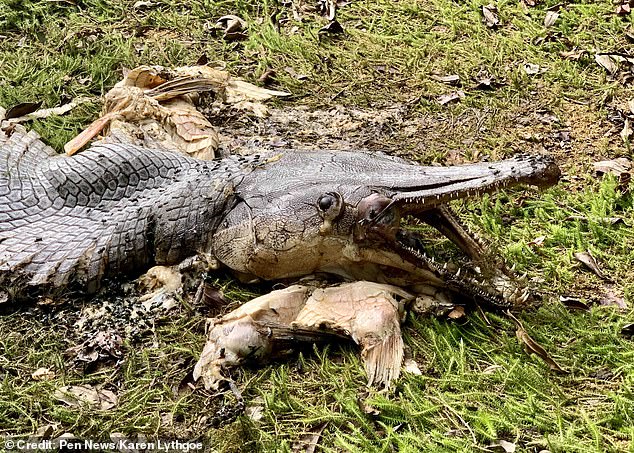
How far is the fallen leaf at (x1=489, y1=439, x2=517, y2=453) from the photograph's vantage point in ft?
9.05

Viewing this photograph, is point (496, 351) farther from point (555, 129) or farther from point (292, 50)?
point (292, 50)

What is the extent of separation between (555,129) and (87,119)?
2807mm

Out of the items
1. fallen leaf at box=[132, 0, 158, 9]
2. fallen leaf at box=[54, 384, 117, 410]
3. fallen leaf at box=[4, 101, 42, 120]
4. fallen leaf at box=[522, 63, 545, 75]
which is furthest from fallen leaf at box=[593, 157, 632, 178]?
fallen leaf at box=[132, 0, 158, 9]

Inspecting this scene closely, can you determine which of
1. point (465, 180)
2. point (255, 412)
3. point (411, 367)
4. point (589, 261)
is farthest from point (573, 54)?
→ point (255, 412)

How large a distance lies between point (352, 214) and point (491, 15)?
2974 millimetres

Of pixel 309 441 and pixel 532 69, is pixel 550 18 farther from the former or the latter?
pixel 309 441

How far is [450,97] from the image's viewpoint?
507cm

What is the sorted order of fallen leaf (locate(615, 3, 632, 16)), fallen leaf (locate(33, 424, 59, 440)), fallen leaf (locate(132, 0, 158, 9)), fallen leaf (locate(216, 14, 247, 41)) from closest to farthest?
fallen leaf (locate(33, 424, 59, 440))
fallen leaf (locate(615, 3, 632, 16))
fallen leaf (locate(216, 14, 247, 41))
fallen leaf (locate(132, 0, 158, 9))

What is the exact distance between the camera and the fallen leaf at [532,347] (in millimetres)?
3090

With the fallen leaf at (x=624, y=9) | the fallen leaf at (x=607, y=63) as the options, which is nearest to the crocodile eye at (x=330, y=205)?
the fallen leaf at (x=607, y=63)

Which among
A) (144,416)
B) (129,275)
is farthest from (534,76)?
(144,416)

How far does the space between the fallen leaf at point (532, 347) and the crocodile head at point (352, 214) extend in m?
0.34

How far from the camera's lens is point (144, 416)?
122 inches

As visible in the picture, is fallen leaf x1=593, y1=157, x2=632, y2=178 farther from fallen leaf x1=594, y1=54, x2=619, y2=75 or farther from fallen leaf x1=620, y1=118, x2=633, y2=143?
fallen leaf x1=594, y1=54, x2=619, y2=75
